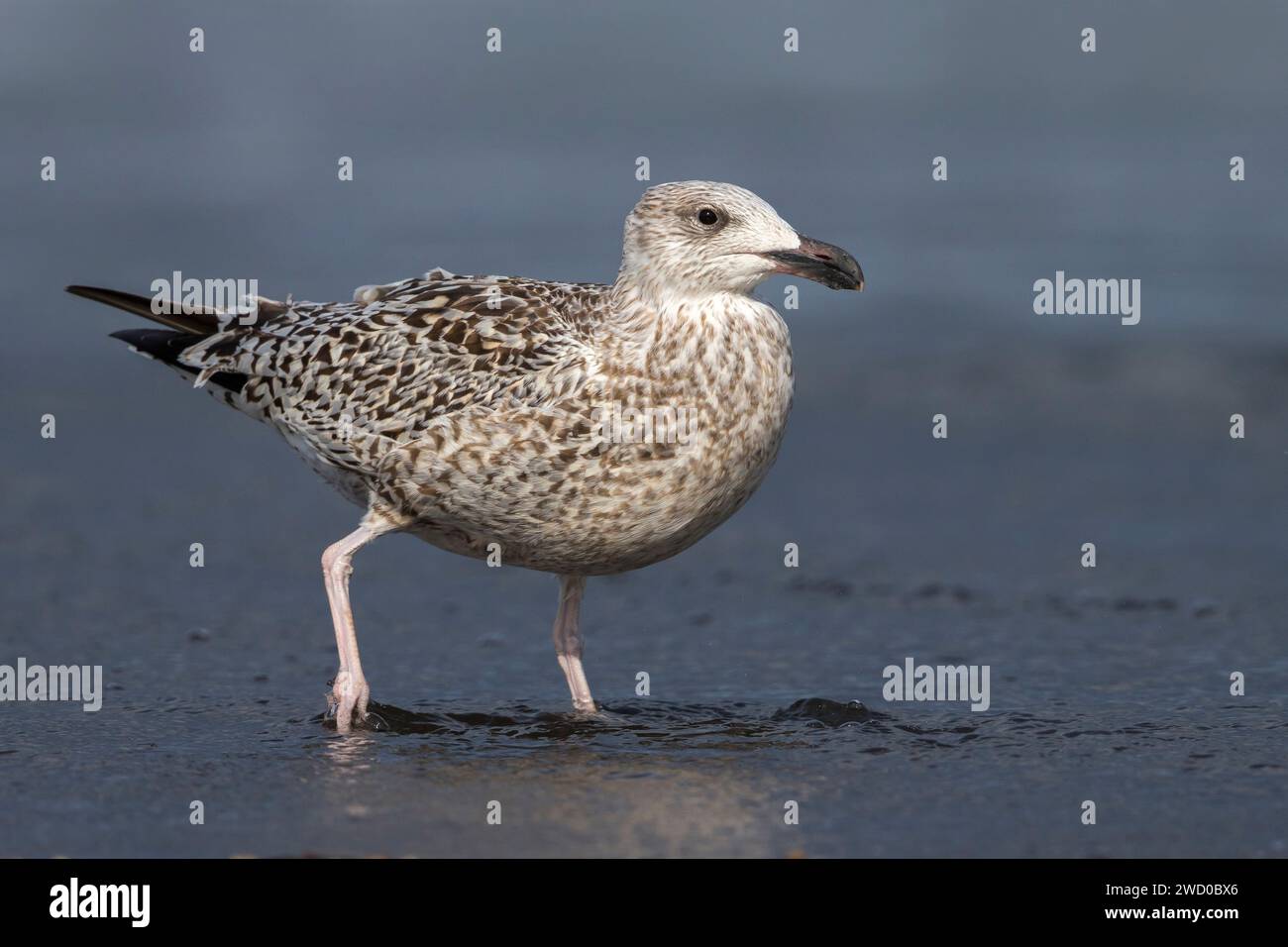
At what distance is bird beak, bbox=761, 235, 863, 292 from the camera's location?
7148 mm

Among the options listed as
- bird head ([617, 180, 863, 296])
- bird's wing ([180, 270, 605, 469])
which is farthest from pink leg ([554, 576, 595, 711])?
bird head ([617, 180, 863, 296])

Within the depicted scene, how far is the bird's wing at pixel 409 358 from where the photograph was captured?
728 cm

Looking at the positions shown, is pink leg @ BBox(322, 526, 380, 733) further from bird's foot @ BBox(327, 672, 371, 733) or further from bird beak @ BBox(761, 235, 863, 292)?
bird beak @ BBox(761, 235, 863, 292)

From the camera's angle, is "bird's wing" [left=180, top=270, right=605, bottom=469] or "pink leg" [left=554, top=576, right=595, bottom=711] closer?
"bird's wing" [left=180, top=270, right=605, bottom=469]

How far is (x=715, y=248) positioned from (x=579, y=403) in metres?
0.84

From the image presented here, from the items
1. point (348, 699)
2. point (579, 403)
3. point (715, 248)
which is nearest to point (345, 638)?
point (348, 699)

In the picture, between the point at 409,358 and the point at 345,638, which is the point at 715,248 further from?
the point at 345,638

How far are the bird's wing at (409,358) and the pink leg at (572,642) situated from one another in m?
1.10

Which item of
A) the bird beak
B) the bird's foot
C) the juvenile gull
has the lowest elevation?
the bird's foot

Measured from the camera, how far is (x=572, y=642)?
308 inches

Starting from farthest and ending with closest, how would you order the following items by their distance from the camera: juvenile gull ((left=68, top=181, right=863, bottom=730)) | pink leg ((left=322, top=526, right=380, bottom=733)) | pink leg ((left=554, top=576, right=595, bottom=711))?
1. pink leg ((left=554, top=576, right=595, bottom=711))
2. pink leg ((left=322, top=526, right=380, bottom=733))
3. juvenile gull ((left=68, top=181, right=863, bottom=730))

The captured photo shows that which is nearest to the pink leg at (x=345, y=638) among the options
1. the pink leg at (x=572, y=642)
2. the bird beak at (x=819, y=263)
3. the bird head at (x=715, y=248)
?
the pink leg at (x=572, y=642)

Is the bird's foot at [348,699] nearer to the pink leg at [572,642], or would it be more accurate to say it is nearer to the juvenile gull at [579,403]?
the juvenile gull at [579,403]

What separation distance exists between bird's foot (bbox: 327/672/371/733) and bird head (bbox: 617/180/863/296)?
1.96 m
